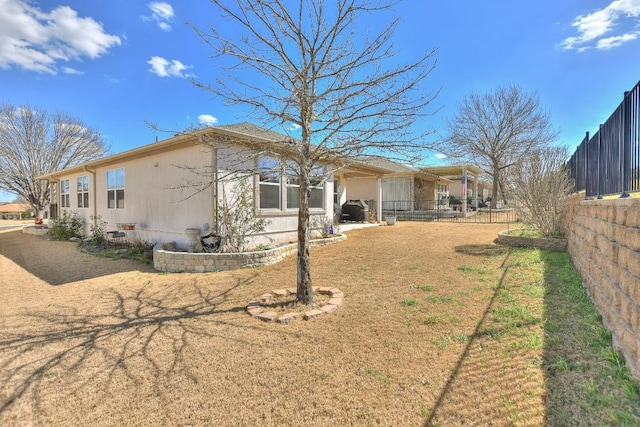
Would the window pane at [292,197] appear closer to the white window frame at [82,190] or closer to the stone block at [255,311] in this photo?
the stone block at [255,311]

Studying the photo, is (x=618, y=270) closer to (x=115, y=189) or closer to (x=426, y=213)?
(x=115, y=189)

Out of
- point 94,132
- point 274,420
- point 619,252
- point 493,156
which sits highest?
point 94,132

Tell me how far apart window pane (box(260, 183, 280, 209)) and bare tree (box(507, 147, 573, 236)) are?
7555mm

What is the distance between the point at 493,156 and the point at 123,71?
26684mm

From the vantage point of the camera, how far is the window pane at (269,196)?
8.56m

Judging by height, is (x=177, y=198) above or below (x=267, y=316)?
above

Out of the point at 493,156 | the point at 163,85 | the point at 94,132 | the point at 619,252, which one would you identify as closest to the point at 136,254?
the point at 163,85

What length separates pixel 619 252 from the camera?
2793 millimetres

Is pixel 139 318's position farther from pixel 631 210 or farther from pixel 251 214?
pixel 631 210

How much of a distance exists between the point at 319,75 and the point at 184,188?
5584 millimetres

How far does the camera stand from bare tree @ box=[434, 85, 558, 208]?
24484 mm

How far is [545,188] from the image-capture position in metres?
8.57

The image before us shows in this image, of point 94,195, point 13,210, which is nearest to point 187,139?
point 94,195

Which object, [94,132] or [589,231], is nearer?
[589,231]
